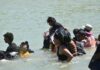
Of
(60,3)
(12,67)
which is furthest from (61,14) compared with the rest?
(12,67)

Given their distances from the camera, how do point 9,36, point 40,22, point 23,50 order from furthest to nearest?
point 40,22 → point 23,50 → point 9,36

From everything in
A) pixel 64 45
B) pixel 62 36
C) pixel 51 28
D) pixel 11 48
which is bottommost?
pixel 11 48

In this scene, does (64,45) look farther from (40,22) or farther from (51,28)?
(40,22)

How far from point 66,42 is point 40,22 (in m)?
11.3

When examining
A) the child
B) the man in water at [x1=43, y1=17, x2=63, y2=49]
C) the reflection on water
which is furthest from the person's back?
the man in water at [x1=43, y1=17, x2=63, y2=49]

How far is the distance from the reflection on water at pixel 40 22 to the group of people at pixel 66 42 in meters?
0.20

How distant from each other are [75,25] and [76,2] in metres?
10.8

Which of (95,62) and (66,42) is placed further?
(66,42)

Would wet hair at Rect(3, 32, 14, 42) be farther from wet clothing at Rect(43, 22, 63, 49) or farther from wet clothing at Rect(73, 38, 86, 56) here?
wet clothing at Rect(73, 38, 86, 56)

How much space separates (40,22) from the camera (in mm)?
23125

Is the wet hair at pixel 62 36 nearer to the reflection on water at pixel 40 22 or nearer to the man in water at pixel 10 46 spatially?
the reflection on water at pixel 40 22

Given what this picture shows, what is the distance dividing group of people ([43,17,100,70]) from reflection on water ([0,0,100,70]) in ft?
0.66

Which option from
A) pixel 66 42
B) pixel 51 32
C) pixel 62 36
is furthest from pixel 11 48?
pixel 62 36

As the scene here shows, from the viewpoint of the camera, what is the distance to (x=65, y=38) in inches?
458
